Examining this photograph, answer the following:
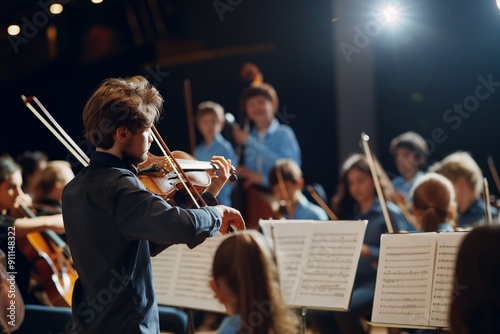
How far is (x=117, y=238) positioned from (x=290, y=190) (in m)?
2.53

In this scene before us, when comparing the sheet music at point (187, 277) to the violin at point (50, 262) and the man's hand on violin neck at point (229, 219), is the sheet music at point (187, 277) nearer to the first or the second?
the violin at point (50, 262)

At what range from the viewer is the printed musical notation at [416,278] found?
2794 mm

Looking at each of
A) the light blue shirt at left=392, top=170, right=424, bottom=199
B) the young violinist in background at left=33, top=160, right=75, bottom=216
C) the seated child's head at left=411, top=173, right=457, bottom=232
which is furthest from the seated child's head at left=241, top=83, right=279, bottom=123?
the seated child's head at left=411, top=173, right=457, bottom=232

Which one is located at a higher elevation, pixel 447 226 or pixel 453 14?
pixel 453 14

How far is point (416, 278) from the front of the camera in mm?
2879

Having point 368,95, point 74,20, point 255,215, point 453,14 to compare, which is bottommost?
point 255,215

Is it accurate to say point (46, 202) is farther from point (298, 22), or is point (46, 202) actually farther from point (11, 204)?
point (298, 22)

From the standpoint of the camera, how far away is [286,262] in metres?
3.41

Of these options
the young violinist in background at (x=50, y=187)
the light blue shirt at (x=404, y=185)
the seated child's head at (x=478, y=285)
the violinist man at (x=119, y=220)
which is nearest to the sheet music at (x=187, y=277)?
the young violinist in background at (x=50, y=187)

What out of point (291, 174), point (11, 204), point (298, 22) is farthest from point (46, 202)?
point (298, 22)

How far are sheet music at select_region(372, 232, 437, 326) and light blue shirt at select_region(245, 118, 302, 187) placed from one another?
7.65ft

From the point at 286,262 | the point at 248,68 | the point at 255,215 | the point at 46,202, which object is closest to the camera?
the point at 286,262

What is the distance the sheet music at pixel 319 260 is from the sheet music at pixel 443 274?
Answer: 0.40 m

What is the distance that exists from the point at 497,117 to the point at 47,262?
358 centimetres
